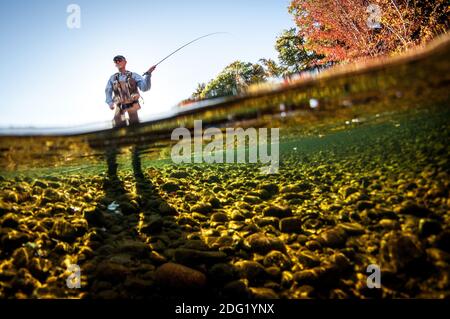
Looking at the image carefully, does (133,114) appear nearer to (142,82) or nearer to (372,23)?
(142,82)

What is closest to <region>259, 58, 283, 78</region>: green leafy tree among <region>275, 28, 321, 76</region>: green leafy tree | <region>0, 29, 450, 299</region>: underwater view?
<region>275, 28, 321, 76</region>: green leafy tree

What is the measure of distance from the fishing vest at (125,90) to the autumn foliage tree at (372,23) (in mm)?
13110

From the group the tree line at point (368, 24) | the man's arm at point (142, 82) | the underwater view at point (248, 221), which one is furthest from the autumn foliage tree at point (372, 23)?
the man's arm at point (142, 82)

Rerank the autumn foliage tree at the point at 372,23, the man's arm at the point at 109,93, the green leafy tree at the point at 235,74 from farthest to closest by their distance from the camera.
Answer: the green leafy tree at the point at 235,74
the autumn foliage tree at the point at 372,23
the man's arm at the point at 109,93

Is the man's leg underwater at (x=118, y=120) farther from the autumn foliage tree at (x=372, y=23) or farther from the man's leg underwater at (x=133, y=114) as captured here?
the autumn foliage tree at (x=372, y=23)

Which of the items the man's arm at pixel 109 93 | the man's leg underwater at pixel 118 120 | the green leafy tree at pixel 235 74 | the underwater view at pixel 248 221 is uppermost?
the green leafy tree at pixel 235 74

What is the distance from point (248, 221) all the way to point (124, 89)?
4.78 m

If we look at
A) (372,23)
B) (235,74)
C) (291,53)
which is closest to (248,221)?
(372,23)

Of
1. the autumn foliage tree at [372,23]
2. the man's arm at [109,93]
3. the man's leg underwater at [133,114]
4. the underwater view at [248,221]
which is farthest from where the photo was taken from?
the autumn foliage tree at [372,23]

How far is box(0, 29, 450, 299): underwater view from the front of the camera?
2961mm

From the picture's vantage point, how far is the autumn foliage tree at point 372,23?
12.6 m

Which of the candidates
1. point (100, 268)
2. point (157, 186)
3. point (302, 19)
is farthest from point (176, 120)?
point (302, 19)
